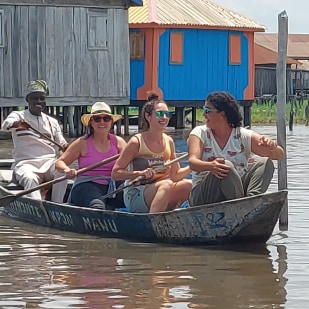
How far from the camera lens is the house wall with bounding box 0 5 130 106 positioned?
77.1 feet

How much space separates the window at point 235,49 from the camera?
29.2m

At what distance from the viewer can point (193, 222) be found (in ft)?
31.2

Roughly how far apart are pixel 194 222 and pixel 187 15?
1943 cm

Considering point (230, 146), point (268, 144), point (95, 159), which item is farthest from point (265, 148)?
point (95, 159)

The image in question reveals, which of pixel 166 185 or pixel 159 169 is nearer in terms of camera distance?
pixel 166 185

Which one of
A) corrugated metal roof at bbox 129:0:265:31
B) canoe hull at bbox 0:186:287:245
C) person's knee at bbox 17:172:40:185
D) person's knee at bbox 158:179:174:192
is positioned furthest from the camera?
corrugated metal roof at bbox 129:0:265:31

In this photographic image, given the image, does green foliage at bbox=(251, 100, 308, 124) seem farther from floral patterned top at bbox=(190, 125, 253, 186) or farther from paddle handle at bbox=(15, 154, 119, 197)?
floral patterned top at bbox=(190, 125, 253, 186)

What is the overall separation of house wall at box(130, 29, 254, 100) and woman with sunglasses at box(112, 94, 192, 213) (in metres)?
17.4

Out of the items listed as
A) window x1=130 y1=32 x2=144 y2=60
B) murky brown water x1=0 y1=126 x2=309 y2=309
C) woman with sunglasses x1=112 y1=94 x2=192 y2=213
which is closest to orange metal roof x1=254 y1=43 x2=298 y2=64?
window x1=130 y1=32 x2=144 y2=60

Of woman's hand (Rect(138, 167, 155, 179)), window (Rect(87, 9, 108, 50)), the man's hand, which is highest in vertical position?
window (Rect(87, 9, 108, 50))

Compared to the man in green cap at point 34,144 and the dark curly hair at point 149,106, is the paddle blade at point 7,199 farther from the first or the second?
the dark curly hair at point 149,106

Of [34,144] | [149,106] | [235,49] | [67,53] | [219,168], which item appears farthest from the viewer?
[235,49]

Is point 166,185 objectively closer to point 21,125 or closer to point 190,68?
point 21,125

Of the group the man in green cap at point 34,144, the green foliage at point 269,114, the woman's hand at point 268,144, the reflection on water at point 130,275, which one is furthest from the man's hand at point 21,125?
the green foliage at point 269,114
